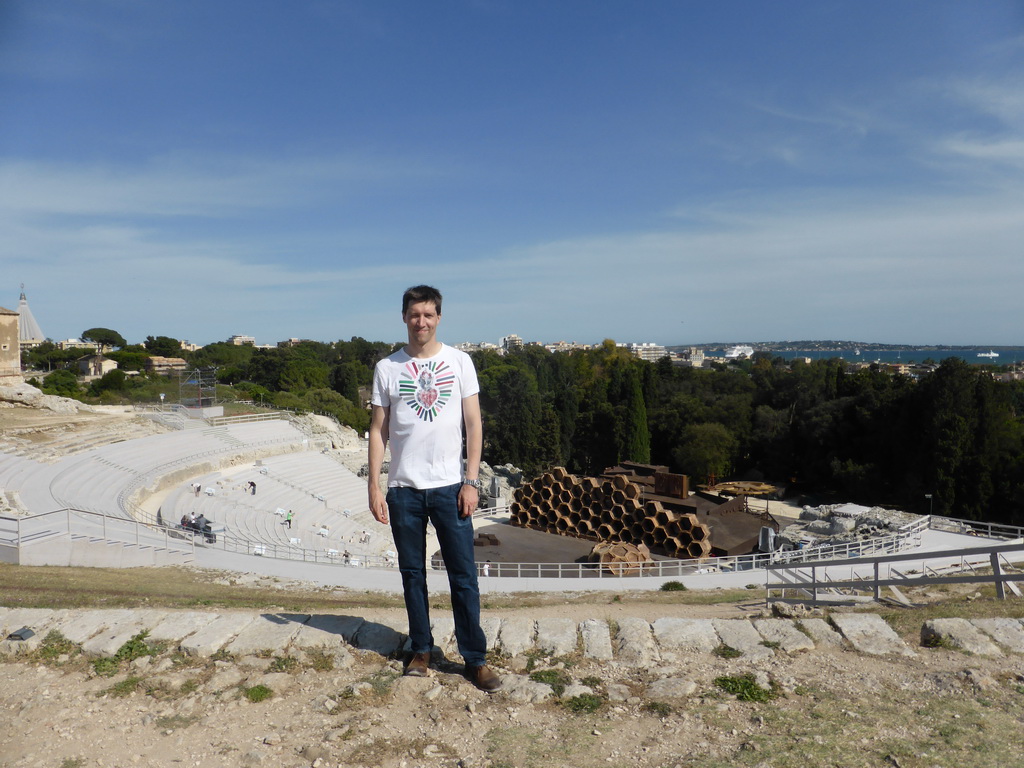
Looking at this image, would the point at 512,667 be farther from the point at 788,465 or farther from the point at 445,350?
the point at 788,465

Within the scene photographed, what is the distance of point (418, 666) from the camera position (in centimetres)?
397

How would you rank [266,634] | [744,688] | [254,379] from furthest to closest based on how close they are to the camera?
1. [254,379]
2. [266,634]
3. [744,688]

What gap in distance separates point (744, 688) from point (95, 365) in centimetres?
8334

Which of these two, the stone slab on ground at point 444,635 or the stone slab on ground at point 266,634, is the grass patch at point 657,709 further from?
the stone slab on ground at point 266,634

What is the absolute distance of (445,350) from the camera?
3.92 m

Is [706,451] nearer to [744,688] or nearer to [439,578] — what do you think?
[439,578]

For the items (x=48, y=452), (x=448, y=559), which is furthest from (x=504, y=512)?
(x=448, y=559)

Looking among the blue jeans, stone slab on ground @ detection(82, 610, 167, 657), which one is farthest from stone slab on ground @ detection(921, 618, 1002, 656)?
stone slab on ground @ detection(82, 610, 167, 657)

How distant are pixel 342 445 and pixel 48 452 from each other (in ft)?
58.0

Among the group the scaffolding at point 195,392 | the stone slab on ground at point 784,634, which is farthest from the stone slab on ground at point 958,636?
the scaffolding at point 195,392

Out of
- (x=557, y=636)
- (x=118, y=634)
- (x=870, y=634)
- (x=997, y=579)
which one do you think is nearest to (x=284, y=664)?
(x=118, y=634)

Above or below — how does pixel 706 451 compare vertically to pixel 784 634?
below

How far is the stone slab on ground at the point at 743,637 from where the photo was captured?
4492 millimetres

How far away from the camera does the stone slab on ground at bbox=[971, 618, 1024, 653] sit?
15.0ft
